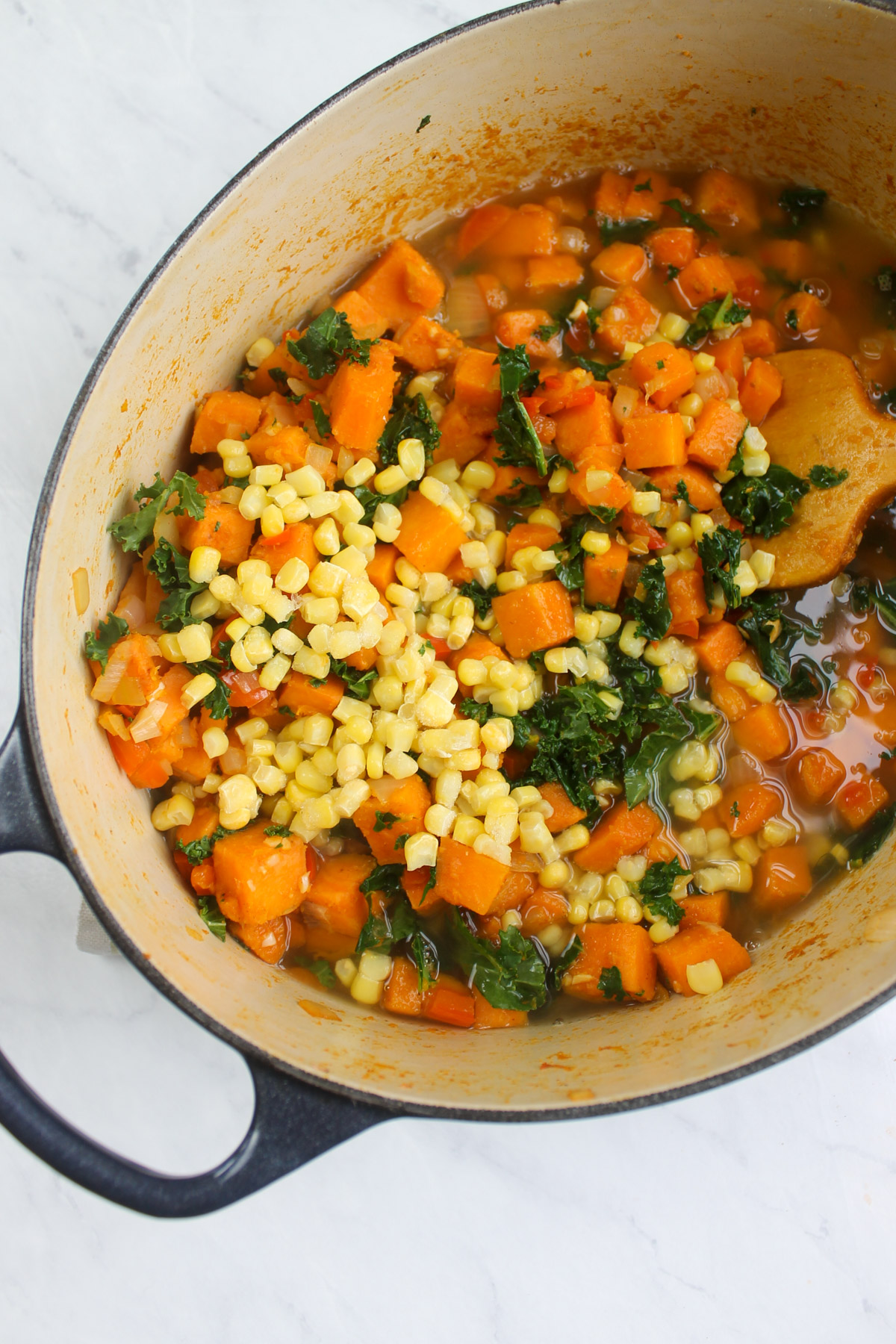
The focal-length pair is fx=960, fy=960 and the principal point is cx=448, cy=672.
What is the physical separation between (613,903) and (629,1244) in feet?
3.37

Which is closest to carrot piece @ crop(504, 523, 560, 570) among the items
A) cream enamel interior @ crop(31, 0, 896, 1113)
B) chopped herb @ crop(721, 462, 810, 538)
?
chopped herb @ crop(721, 462, 810, 538)

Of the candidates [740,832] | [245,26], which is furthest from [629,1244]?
[245,26]

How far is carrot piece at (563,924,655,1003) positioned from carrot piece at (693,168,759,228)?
212 cm

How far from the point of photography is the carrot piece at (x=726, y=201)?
2.92 meters

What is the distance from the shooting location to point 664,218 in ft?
9.59

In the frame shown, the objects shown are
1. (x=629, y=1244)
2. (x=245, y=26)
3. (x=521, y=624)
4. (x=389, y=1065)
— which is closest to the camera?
(x=389, y=1065)

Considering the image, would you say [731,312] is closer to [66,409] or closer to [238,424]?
[238,424]

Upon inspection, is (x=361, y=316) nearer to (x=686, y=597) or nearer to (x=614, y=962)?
(x=686, y=597)

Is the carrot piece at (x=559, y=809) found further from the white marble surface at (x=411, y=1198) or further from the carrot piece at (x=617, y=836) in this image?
the white marble surface at (x=411, y=1198)

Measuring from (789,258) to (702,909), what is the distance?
1926 millimetres

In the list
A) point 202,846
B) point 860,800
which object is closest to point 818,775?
point 860,800

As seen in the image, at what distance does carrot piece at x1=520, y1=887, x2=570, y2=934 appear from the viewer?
102 inches

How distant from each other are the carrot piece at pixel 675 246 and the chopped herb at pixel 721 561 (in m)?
0.84

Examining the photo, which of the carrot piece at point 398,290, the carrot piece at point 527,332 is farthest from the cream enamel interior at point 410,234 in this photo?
the carrot piece at point 527,332
